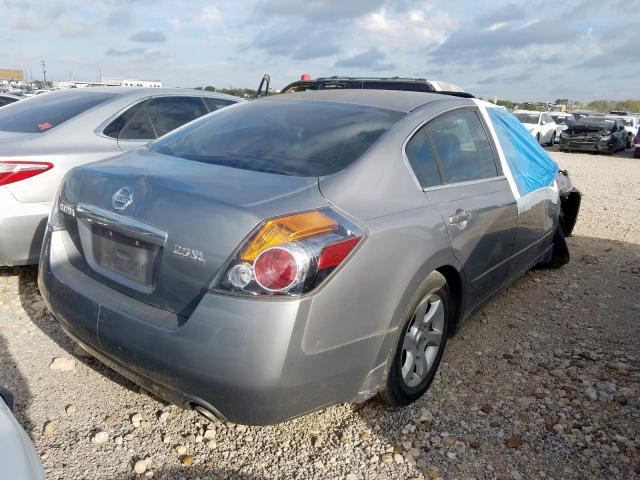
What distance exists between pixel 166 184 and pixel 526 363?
2445 mm

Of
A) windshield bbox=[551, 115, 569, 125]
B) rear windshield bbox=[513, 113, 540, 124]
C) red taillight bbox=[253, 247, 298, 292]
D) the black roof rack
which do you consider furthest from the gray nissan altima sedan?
windshield bbox=[551, 115, 569, 125]

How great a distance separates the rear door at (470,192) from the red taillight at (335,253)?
707 mm

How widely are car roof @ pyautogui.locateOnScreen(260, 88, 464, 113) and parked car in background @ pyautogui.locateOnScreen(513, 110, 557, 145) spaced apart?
64.6ft

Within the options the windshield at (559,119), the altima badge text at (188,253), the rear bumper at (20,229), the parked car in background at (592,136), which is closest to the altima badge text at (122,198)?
the altima badge text at (188,253)

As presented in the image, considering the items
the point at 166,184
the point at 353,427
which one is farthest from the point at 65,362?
the point at 353,427

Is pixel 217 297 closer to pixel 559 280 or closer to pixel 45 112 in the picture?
pixel 45 112

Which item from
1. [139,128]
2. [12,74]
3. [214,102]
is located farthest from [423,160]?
[12,74]

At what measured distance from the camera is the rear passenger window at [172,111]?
4570 millimetres

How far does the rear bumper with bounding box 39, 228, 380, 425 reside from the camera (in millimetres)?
1832

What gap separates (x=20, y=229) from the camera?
3.46 m

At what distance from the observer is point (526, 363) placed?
3.27m

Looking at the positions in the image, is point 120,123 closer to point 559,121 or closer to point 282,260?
point 282,260

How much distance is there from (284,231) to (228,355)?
1.58ft

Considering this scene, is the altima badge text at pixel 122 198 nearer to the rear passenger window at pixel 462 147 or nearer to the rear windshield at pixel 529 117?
the rear passenger window at pixel 462 147
